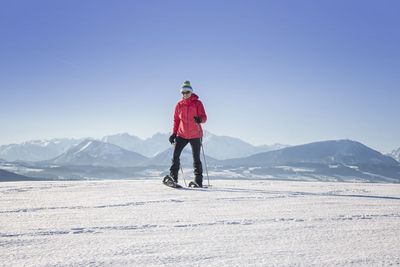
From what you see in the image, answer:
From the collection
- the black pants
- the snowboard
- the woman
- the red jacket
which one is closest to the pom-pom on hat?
the woman

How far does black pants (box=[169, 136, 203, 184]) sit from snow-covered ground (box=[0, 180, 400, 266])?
13.0ft

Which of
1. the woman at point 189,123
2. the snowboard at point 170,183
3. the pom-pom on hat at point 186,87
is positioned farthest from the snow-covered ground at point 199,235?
the pom-pom on hat at point 186,87

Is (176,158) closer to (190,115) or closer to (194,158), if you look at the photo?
(194,158)

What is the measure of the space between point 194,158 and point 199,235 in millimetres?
6254

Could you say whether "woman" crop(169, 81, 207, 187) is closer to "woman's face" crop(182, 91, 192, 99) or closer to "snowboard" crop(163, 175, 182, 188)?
"woman's face" crop(182, 91, 192, 99)

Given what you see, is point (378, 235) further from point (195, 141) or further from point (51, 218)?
point (195, 141)

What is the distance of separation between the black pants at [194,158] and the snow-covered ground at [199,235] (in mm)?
3970

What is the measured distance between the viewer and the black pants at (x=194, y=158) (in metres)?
9.16

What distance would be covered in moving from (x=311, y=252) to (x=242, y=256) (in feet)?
1.66

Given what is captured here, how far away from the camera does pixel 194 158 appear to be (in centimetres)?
936

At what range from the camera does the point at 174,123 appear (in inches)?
396

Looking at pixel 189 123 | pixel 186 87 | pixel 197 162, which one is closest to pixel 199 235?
pixel 197 162

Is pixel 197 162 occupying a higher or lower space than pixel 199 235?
higher

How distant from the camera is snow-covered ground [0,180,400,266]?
2.40 metres
